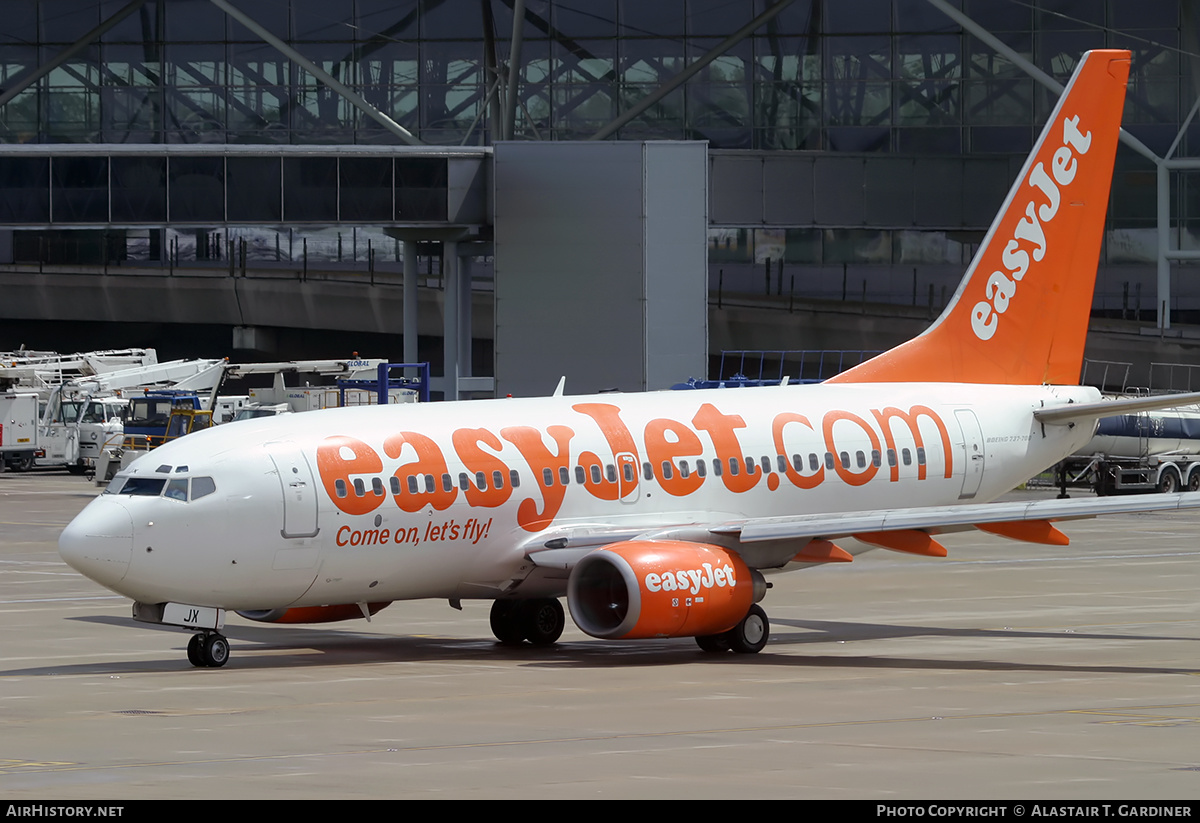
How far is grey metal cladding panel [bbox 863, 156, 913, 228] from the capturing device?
3750 inches

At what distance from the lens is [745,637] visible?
2856 cm

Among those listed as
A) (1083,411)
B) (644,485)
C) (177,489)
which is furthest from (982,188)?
(177,489)

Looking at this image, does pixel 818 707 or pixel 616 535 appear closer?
pixel 818 707

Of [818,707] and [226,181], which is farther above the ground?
[226,181]

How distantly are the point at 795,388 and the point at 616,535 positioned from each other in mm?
6183

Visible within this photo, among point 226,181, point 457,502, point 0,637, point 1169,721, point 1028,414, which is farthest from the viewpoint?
point 226,181

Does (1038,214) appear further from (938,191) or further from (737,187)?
(938,191)

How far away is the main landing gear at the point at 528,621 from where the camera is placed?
3008 centimetres

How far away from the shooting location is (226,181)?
7050 centimetres

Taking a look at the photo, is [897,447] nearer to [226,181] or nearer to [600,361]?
[600,361]

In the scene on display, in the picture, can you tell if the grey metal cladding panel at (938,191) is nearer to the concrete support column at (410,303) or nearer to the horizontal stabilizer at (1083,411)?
the concrete support column at (410,303)

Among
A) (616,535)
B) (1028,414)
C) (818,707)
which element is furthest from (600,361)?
(818,707)

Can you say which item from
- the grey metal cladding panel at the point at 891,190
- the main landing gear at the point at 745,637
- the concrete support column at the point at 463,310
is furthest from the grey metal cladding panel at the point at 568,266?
the main landing gear at the point at 745,637

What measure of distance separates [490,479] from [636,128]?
76093 mm
